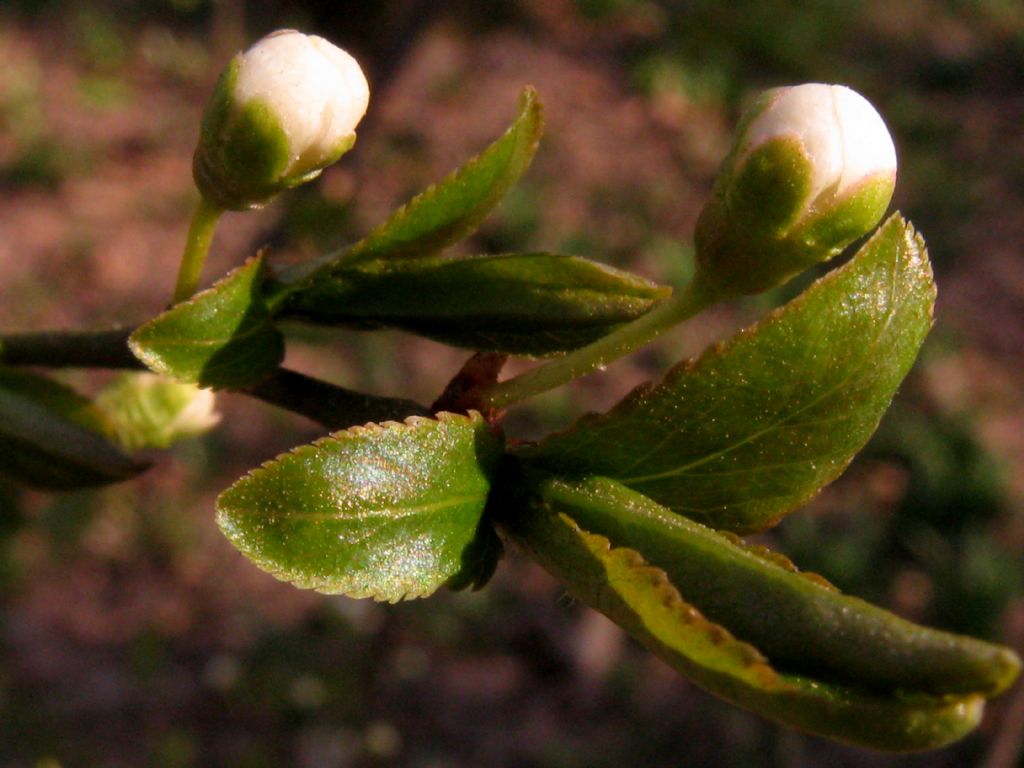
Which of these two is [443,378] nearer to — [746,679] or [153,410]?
[153,410]

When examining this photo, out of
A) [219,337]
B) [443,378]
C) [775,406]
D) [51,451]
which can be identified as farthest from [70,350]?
[443,378]

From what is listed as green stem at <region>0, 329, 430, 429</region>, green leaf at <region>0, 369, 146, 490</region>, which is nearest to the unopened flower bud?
green stem at <region>0, 329, 430, 429</region>

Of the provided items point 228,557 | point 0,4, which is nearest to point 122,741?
point 228,557

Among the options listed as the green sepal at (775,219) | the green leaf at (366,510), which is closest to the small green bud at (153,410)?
the green leaf at (366,510)

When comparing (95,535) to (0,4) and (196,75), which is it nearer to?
(196,75)

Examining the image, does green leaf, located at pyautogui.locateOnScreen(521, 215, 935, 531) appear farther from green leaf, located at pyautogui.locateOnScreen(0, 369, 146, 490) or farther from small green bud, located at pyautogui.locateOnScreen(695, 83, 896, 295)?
green leaf, located at pyautogui.locateOnScreen(0, 369, 146, 490)

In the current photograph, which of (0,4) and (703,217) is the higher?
(703,217)

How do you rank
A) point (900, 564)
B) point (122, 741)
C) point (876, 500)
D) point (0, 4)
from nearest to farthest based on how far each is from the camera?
point (122, 741) < point (900, 564) < point (876, 500) < point (0, 4)
